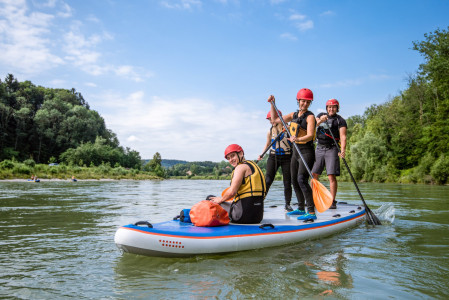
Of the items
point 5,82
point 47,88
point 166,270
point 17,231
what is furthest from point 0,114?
point 166,270

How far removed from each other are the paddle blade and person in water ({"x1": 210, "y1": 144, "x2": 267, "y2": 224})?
1.39 m

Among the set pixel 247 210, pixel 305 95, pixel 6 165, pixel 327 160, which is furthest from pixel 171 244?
pixel 6 165

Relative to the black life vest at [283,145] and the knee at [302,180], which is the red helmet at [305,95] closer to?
the black life vest at [283,145]

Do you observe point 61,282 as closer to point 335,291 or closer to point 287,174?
point 335,291

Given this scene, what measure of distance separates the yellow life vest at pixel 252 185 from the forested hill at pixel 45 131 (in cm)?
5747

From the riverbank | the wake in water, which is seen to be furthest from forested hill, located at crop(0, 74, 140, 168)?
the wake in water

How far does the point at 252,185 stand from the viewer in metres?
4.67

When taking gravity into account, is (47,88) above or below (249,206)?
above

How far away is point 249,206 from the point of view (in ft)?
15.7

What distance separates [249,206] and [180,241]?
4.09 feet

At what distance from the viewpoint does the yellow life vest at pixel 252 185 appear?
4.67 metres

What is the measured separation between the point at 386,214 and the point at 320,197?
7.84ft

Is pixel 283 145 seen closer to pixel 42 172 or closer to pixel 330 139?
pixel 330 139

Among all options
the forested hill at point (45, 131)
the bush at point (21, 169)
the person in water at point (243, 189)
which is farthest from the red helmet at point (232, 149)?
the forested hill at point (45, 131)
